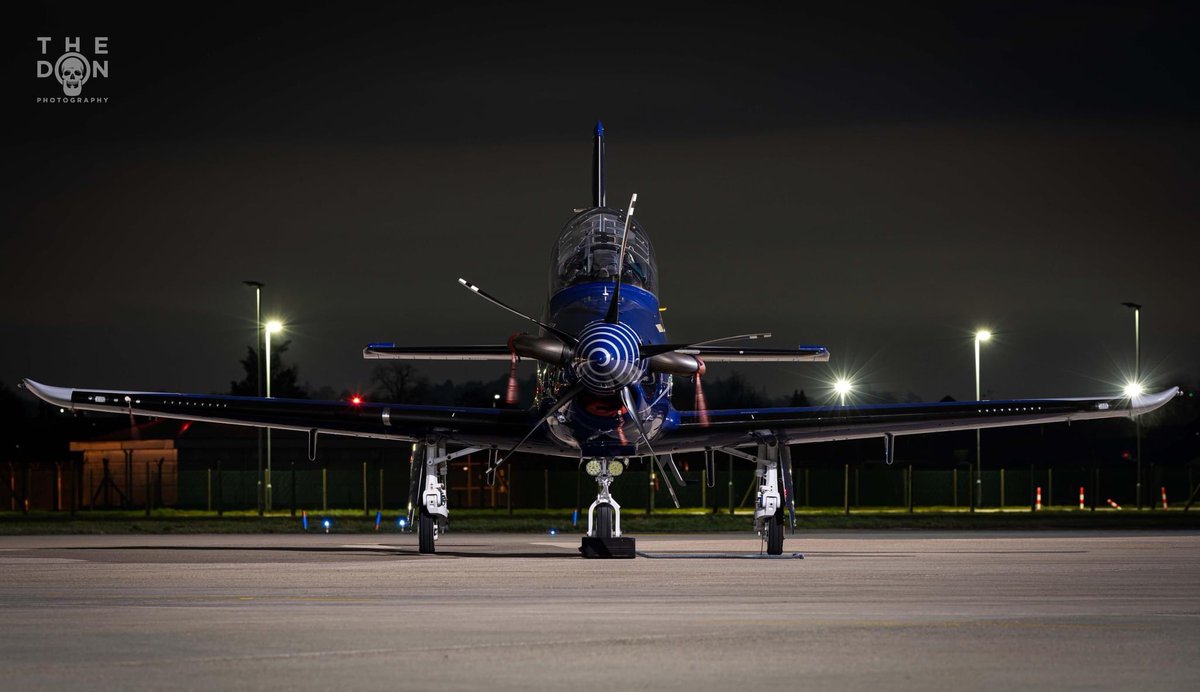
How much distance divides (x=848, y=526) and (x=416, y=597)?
2960 centimetres

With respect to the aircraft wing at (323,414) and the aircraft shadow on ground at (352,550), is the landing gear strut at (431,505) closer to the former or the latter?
the aircraft shadow on ground at (352,550)

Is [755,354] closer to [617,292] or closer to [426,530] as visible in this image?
[617,292]

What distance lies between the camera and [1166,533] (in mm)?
39219

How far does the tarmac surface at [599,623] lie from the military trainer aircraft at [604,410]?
2.32 m

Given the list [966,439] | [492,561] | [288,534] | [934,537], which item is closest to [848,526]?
[934,537]

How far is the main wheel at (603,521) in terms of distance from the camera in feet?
89.4

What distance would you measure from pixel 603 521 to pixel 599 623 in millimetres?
13867

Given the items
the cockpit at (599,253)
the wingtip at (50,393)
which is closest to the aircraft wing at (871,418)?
the cockpit at (599,253)

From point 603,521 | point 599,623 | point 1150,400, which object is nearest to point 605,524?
point 603,521

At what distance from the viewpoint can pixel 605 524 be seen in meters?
27.3

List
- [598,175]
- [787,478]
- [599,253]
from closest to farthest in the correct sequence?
[599,253], [787,478], [598,175]

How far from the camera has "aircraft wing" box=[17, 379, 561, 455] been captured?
28.6 meters

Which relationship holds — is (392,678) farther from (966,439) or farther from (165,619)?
(966,439)

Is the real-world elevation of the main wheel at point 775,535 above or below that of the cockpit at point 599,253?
below
